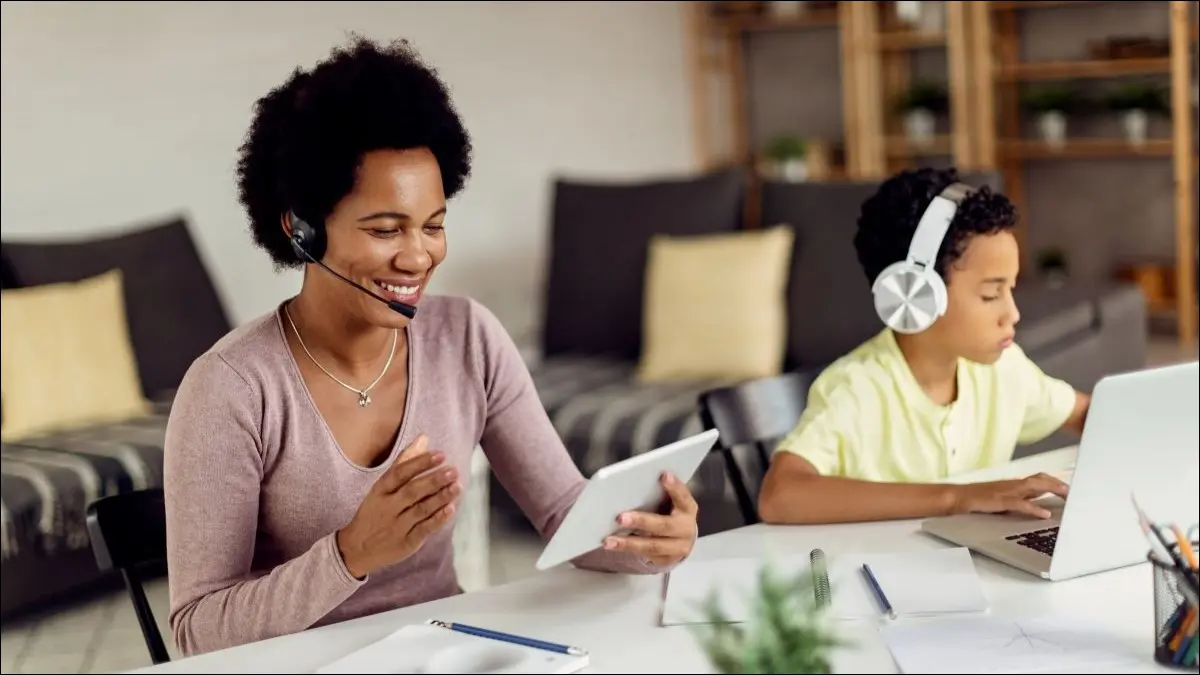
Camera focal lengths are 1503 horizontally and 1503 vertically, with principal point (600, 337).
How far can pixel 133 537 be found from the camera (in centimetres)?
169

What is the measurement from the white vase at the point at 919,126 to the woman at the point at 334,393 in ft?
15.0

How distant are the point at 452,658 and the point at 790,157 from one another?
4922 mm

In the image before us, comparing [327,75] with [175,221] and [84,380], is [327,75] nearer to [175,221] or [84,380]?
[84,380]

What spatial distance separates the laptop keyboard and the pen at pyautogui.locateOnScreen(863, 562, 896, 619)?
0.57 ft

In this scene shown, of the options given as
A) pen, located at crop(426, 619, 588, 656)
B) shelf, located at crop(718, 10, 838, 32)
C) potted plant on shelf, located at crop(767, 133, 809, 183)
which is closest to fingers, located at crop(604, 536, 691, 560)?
pen, located at crop(426, 619, 588, 656)

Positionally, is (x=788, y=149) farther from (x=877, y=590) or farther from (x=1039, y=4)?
(x=877, y=590)

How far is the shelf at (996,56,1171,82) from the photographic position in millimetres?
5477

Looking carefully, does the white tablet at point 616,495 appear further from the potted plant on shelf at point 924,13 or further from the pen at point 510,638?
the potted plant on shelf at point 924,13

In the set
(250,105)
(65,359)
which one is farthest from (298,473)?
(250,105)

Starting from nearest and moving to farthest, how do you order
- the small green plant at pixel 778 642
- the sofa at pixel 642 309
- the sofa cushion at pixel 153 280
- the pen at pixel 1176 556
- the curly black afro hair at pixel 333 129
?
the small green plant at pixel 778 642 < the pen at pixel 1176 556 < the curly black afro hair at pixel 333 129 < the sofa at pixel 642 309 < the sofa cushion at pixel 153 280

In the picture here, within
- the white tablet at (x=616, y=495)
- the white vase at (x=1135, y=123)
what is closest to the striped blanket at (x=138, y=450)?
the white tablet at (x=616, y=495)

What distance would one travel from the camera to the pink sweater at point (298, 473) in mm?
1487

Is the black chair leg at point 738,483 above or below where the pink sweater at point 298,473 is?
below

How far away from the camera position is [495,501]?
153 inches
